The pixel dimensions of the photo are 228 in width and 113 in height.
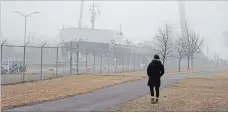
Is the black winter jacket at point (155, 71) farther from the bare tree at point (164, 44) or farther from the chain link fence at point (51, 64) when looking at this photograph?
the bare tree at point (164, 44)

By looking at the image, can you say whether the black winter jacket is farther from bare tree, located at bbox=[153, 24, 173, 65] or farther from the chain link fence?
bare tree, located at bbox=[153, 24, 173, 65]

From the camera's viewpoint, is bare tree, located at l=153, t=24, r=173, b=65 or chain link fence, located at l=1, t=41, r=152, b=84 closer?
chain link fence, located at l=1, t=41, r=152, b=84

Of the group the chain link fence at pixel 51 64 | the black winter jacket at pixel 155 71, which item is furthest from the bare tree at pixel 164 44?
the black winter jacket at pixel 155 71

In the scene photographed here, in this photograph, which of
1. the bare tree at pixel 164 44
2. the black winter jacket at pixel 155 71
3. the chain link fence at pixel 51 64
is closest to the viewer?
the black winter jacket at pixel 155 71

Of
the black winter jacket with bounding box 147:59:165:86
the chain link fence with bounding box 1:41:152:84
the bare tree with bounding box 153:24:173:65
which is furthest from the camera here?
the bare tree with bounding box 153:24:173:65

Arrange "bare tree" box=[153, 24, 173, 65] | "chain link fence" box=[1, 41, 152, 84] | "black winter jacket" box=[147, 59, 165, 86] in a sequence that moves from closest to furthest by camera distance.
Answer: "black winter jacket" box=[147, 59, 165, 86]
"chain link fence" box=[1, 41, 152, 84]
"bare tree" box=[153, 24, 173, 65]

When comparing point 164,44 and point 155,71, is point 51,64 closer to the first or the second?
point 164,44

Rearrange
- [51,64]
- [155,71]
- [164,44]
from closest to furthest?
[155,71], [164,44], [51,64]

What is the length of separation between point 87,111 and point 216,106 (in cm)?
400

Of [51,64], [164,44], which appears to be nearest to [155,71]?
[164,44]

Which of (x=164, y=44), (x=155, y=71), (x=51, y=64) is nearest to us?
(x=155, y=71)

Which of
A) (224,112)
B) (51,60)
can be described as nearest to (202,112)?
(224,112)

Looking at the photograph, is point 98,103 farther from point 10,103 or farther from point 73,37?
point 73,37

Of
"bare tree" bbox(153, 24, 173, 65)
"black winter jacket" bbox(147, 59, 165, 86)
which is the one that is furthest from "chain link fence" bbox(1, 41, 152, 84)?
"black winter jacket" bbox(147, 59, 165, 86)
